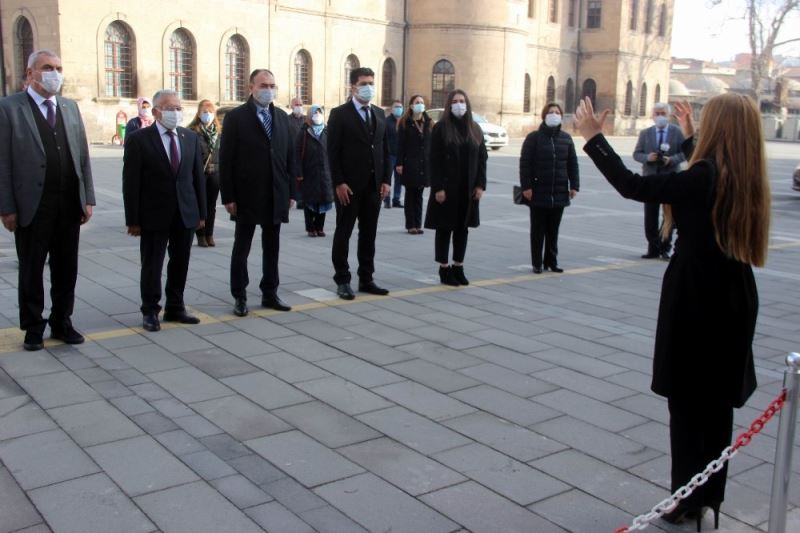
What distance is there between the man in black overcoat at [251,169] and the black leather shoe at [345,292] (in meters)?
0.94

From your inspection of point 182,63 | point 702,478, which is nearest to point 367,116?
point 702,478

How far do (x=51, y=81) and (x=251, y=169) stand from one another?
5.95 feet

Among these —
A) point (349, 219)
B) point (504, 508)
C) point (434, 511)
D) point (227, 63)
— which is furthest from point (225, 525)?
point (227, 63)

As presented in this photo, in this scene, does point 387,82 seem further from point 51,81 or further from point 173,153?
point 51,81

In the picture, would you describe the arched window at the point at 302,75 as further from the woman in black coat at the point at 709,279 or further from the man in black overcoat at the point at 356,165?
the woman in black coat at the point at 709,279

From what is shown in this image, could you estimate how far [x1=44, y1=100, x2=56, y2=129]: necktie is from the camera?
580 cm

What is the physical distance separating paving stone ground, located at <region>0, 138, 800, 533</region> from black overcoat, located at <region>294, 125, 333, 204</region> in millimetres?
2483

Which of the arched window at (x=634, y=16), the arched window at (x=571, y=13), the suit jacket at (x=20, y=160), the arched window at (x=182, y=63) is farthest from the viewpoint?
the arched window at (x=634, y=16)

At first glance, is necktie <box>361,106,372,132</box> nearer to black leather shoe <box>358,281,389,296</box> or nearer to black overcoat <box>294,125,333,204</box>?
black leather shoe <box>358,281,389,296</box>

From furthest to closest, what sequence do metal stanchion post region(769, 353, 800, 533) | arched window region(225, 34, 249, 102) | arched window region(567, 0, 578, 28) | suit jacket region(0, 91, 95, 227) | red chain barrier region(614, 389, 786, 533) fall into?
1. arched window region(567, 0, 578, 28)
2. arched window region(225, 34, 249, 102)
3. suit jacket region(0, 91, 95, 227)
4. red chain barrier region(614, 389, 786, 533)
5. metal stanchion post region(769, 353, 800, 533)

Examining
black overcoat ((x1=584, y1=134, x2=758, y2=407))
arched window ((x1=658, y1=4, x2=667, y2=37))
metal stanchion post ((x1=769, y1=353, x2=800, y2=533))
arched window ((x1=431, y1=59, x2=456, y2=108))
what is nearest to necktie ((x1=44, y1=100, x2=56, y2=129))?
black overcoat ((x1=584, y1=134, x2=758, y2=407))

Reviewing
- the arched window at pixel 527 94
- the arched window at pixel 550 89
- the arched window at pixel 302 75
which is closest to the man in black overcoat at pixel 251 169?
the arched window at pixel 302 75

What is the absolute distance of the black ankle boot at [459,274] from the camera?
8.50 meters

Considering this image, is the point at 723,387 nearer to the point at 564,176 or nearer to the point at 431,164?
the point at 431,164
